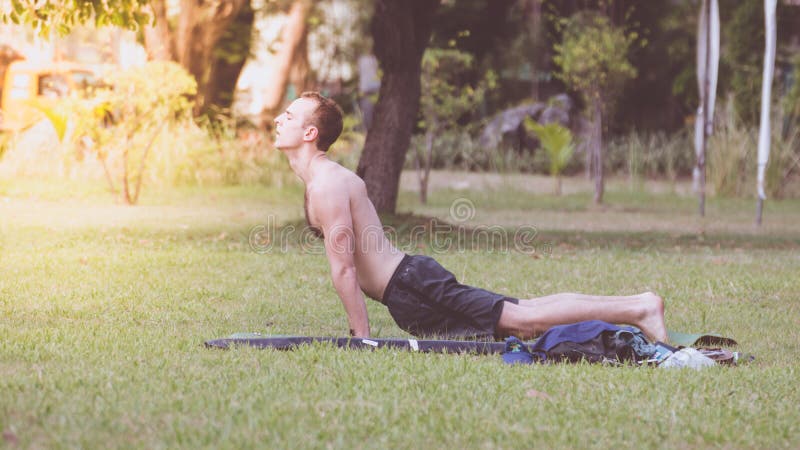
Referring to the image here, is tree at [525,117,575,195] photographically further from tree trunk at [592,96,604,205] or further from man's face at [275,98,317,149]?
man's face at [275,98,317,149]

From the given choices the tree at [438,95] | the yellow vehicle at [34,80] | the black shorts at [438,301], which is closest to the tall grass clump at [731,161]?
the tree at [438,95]

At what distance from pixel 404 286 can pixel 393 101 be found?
22.2ft

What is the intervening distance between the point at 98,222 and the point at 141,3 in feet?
11.2

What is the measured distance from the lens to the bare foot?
5574 millimetres

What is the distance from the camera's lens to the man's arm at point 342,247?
543 centimetres

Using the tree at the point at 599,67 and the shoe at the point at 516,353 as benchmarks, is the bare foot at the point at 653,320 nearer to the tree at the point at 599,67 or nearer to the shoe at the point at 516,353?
the shoe at the point at 516,353

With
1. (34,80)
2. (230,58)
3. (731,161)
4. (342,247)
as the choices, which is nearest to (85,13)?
(342,247)

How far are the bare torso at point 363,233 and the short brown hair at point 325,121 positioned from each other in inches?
5.2

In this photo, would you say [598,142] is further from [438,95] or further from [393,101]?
[393,101]

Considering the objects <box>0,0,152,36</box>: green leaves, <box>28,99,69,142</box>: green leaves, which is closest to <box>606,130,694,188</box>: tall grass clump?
<box>28,99,69,142</box>: green leaves

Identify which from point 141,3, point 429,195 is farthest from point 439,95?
point 141,3

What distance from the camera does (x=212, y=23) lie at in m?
21.1

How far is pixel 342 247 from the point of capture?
5434mm

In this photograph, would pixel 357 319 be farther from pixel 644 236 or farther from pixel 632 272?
pixel 644 236
